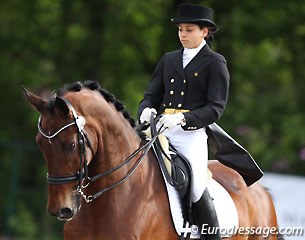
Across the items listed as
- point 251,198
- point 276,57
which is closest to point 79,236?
point 251,198

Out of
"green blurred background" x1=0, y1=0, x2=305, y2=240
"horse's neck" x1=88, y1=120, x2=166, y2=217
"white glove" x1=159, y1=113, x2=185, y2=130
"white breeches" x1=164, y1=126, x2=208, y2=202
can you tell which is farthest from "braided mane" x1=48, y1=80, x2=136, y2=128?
"green blurred background" x1=0, y1=0, x2=305, y2=240

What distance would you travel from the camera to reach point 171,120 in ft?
19.9

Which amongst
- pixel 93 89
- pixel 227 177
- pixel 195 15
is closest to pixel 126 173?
pixel 93 89

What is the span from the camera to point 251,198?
7480mm

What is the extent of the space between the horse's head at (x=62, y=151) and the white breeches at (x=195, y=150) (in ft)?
3.78

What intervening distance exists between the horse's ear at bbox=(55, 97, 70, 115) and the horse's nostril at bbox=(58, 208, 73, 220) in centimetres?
69

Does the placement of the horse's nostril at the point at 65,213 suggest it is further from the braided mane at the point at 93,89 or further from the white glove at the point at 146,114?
the white glove at the point at 146,114

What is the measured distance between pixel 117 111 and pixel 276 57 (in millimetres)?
14552

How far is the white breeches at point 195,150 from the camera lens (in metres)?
6.35

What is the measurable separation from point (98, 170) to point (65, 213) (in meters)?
0.55

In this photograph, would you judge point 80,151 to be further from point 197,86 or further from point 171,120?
point 197,86

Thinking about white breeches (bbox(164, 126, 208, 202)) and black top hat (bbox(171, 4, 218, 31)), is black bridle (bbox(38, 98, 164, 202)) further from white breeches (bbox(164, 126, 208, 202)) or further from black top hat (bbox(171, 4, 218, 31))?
black top hat (bbox(171, 4, 218, 31))

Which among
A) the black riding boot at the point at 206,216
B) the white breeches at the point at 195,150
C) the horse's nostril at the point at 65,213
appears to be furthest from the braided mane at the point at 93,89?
the black riding boot at the point at 206,216

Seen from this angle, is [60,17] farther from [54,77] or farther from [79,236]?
[79,236]
